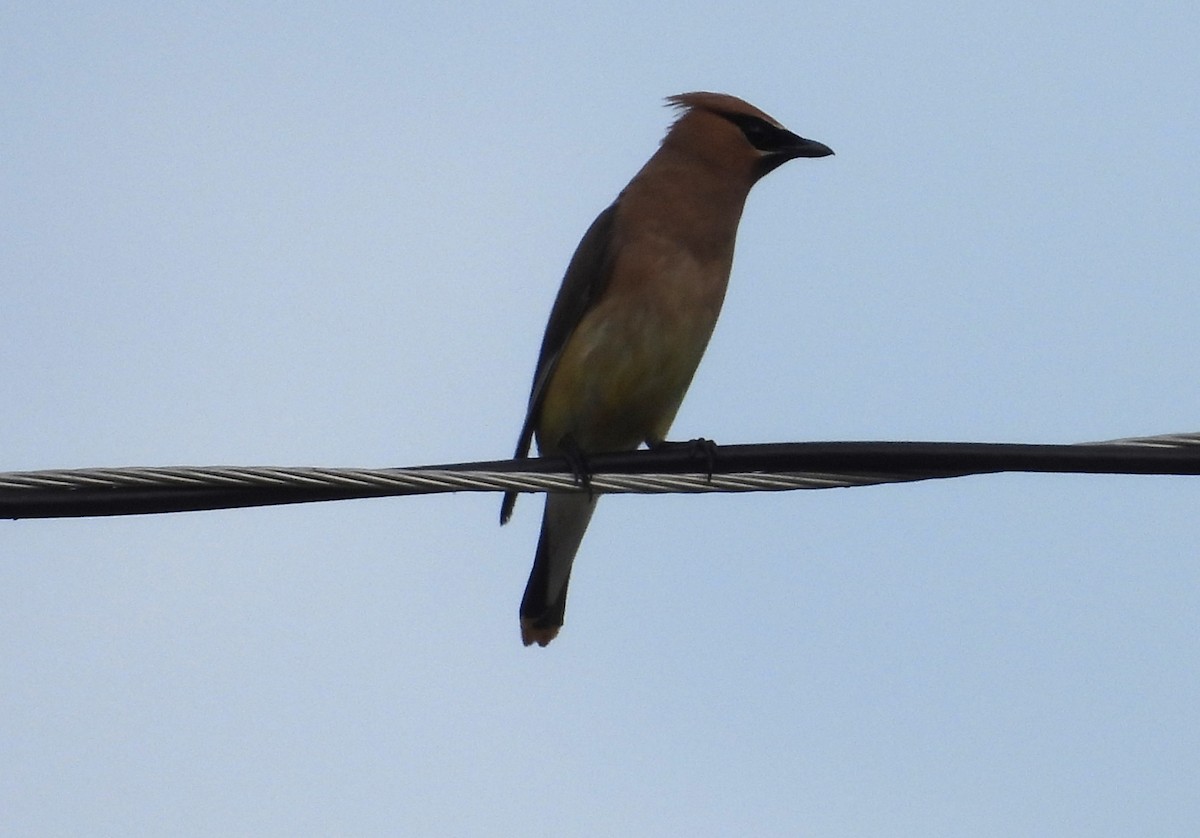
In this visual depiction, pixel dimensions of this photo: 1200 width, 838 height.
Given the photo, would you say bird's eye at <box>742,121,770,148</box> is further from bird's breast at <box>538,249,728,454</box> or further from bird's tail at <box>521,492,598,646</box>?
bird's tail at <box>521,492,598,646</box>

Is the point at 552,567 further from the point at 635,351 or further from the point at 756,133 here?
the point at 756,133

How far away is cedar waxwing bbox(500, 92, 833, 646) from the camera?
20.5 ft

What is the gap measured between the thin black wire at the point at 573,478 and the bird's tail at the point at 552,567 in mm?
2654

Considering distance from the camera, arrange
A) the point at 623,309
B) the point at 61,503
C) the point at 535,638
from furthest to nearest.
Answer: the point at 535,638 < the point at 623,309 < the point at 61,503

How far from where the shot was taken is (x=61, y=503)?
3.67 meters

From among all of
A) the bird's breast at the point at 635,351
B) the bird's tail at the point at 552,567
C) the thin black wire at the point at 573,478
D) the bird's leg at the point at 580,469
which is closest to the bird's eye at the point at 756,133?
the bird's breast at the point at 635,351

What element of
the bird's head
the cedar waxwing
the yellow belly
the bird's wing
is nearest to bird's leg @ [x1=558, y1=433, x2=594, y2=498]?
the cedar waxwing

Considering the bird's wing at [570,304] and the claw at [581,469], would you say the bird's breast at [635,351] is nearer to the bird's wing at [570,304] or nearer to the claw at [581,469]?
the bird's wing at [570,304]

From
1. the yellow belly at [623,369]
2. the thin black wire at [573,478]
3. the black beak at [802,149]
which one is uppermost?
the black beak at [802,149]

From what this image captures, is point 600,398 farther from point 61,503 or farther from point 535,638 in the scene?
point 61,503

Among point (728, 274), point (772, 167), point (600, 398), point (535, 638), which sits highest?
point (772, 167)

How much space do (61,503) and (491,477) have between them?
0.94m

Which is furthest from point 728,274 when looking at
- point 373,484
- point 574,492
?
point 373,484

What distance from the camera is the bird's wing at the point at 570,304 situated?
645 centimetres
